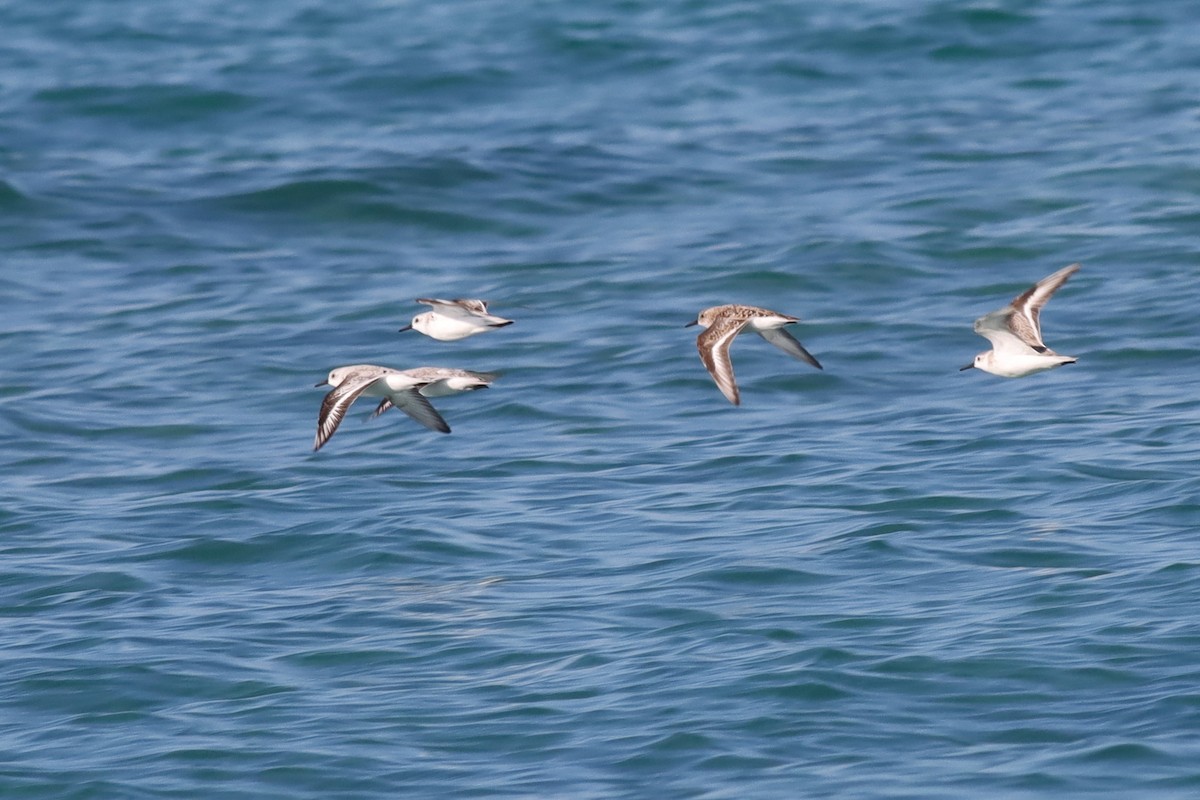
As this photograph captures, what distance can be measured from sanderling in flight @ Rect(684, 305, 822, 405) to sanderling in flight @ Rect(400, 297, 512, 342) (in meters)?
1.23

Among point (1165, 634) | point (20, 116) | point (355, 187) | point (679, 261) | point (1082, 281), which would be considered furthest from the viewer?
point (20, 116)

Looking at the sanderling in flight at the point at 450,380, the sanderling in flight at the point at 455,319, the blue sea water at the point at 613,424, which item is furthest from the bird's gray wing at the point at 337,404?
the blue sea water at the point at 613,424

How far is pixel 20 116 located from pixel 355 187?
5.88 metres

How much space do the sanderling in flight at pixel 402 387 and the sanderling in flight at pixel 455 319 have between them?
339 millimetres

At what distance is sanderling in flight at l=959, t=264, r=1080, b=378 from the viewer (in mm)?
10570

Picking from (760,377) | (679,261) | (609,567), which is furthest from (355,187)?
(609,567)

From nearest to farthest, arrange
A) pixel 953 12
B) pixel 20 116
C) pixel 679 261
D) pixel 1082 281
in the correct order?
pixel 1082 281
pixel 679 261
pixel 20 116
pixel 953 12

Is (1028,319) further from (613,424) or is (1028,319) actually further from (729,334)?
(613,424)

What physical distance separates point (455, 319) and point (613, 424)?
7.65ft

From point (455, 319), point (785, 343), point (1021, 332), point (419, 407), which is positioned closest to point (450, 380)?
point (419, 407)

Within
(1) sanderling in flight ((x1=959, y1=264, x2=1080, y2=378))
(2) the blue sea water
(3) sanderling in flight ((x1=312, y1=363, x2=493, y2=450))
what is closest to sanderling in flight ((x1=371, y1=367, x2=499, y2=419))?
(3) sanderling in flight ((x1=312, y1=363, x2=493, y2=450))

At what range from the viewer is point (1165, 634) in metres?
9.07

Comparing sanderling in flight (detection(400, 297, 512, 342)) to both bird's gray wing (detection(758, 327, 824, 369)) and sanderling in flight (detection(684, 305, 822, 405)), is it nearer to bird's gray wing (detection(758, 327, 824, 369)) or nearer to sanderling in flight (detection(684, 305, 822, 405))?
sanderling in flight (detection(684, 305, 822, 405))

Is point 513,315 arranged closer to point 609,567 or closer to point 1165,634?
point 609,567
